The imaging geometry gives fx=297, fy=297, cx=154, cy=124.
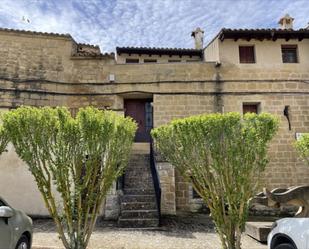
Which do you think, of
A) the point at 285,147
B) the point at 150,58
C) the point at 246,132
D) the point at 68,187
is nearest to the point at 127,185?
the point at 68,187

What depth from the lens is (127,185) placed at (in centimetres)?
1030

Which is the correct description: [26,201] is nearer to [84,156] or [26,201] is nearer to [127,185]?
[127,185]

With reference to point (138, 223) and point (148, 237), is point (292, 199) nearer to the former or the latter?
point (148, 237)

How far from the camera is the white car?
147 inches

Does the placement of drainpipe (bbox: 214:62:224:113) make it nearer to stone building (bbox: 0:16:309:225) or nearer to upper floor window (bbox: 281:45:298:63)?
stone building (bbox: 0:16:309:225)

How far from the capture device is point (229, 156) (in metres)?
5.47

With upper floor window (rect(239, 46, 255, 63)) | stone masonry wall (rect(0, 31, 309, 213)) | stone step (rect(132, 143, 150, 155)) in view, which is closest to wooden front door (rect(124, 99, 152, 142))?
stone masonry wall (rect(0, 31, 309, 213))

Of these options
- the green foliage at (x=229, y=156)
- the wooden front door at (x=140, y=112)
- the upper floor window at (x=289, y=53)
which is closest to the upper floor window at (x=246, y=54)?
the upper floor window at (x=289, y=53)

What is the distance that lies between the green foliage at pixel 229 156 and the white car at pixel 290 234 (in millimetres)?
955

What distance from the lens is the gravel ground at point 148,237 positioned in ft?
22.3

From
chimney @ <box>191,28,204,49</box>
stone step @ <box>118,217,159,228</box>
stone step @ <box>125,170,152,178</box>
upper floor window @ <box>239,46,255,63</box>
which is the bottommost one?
stone step @ <box>118,217,159,228</box>

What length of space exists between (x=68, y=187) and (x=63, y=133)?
1.01m

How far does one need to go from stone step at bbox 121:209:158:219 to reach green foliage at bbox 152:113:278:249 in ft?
11.1

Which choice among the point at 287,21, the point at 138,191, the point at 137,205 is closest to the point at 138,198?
the point at 137,205
